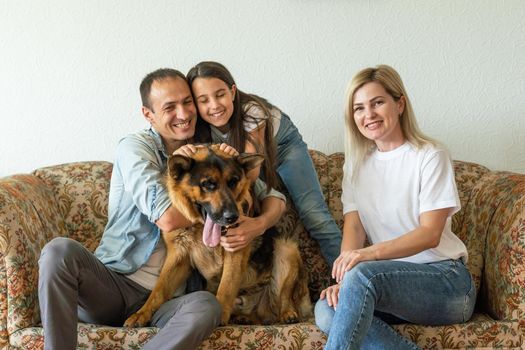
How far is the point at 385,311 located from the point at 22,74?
2453 millimetres

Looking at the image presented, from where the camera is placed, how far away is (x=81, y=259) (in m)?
2.30

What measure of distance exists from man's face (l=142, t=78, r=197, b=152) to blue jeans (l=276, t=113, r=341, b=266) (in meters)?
0.52

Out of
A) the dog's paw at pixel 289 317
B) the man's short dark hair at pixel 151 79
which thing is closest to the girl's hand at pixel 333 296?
the dog's paw at pixel 289 317

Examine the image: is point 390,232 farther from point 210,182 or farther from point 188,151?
point 188,151

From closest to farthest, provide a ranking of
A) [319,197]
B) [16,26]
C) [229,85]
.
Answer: [229,85], [319,197], [16,26]

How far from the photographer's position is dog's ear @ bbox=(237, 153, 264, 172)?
2.52 metres

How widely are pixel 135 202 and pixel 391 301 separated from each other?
44.5 inches

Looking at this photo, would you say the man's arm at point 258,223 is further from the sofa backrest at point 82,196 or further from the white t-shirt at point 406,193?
the sofa backrest at point 82,196

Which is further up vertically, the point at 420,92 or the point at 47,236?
the point at 420,92

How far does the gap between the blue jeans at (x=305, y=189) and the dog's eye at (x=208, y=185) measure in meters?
0.62

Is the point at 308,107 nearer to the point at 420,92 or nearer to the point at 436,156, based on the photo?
the point at 420,92

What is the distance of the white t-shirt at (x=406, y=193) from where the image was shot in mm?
2363

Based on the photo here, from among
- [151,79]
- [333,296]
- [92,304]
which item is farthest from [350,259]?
[151,79]

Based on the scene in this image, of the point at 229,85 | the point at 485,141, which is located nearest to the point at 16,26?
the point at 229,85
